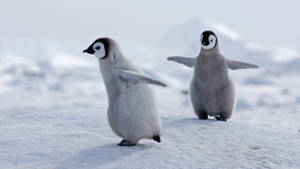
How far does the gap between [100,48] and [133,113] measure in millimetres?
663

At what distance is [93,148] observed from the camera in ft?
12.8

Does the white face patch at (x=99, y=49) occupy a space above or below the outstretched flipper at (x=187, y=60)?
above

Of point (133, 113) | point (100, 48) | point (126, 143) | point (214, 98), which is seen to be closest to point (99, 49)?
point (100, 48)

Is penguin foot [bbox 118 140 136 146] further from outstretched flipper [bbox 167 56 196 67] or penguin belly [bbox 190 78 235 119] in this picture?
outstretched flipper [bbox 167 56 196 67]

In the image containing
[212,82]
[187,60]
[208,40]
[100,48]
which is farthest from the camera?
[187,60]

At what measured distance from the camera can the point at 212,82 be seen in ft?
18.0

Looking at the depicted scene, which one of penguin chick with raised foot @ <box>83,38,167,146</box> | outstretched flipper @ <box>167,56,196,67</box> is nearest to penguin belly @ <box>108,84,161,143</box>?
penguin chick with raised foot @ <box>83,38,167,146</box>

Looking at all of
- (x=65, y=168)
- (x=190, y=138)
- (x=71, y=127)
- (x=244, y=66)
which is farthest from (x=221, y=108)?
(x=65, y=168)

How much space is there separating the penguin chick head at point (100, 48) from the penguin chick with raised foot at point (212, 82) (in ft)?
5.30

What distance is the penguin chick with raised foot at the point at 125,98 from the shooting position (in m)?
3.94

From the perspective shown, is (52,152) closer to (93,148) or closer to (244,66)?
(93,148)

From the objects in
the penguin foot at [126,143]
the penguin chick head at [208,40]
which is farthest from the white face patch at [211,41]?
the penguin foot at [126,143]

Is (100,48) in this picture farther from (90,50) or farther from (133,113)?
(133,113)

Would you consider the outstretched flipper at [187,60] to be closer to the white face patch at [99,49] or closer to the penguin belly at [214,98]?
the penguin belly at [214,98]
